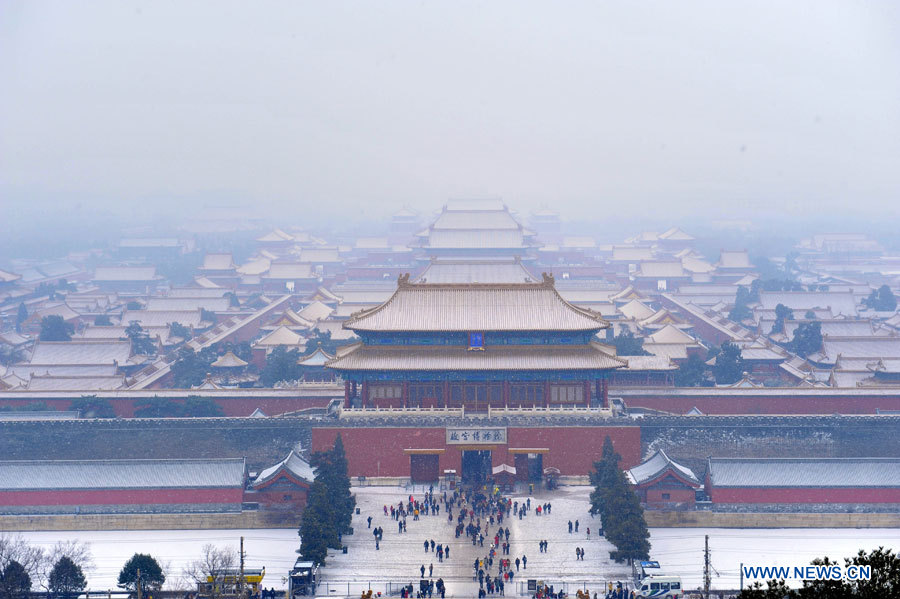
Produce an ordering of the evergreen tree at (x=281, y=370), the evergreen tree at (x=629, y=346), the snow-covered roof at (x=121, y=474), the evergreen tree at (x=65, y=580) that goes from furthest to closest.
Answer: the evergreen tree at (x=629, y=346)
the evergreen tree at (x=281, y=370)
the snow-covered roof at (x=121, y=474)
the evergreen tree at (x=65, y=580)

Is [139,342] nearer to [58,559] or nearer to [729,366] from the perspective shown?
[58,559]

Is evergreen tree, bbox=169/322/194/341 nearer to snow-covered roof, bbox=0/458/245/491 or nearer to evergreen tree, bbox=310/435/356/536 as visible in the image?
snow-covered roof, bbox=0/458/245/491

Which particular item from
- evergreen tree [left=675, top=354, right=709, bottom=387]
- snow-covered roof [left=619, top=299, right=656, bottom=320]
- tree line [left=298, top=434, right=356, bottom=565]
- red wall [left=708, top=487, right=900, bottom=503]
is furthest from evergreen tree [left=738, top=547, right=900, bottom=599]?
snow-covered roof [left=619, top=299, right=656, bottom=320]

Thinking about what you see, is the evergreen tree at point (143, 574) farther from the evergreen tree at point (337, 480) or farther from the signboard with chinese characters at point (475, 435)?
the signboard with chinese characters at point (475, 435)

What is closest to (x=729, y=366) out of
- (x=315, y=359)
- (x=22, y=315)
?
(x=315, y=359)

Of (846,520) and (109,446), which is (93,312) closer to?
(109,446)

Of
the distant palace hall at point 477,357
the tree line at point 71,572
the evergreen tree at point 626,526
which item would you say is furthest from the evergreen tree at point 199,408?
the evergreen tree at point 626,526

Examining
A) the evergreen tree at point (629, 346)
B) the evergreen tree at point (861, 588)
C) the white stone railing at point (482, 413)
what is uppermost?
the evergreen tree at point (629, 346)
